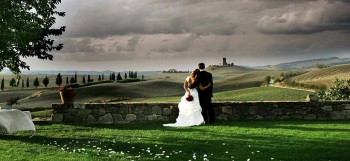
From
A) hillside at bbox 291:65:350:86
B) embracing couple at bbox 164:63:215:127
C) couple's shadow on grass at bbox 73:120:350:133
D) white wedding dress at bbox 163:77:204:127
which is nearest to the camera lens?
couple's shadow on grass at bbox 73:120:350:133

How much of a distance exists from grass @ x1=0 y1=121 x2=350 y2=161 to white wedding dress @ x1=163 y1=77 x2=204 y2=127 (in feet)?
2.72

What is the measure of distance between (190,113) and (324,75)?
19347 millimetres

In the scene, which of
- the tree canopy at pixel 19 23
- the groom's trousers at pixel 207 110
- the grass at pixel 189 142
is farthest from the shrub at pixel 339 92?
the tree canopy at pixel 19 23

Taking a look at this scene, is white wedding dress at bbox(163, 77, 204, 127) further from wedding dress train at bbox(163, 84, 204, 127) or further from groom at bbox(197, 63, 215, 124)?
groom at bbox(197, 63, 215, 124)

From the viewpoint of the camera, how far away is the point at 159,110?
66.9ft

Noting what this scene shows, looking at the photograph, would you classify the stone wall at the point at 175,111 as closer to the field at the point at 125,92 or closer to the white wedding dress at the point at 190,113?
the white wedding dress at the point at 190,113

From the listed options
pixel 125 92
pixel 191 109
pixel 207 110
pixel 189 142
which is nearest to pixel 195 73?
pixel 191 109

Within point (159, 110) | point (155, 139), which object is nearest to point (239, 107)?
point (159, 110)

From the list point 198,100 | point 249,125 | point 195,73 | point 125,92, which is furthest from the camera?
point 125,92

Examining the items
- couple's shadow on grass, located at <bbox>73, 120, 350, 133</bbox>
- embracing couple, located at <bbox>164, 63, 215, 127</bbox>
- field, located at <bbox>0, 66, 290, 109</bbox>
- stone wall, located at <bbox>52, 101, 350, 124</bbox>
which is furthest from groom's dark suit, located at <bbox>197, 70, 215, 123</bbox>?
field, located at <bbox>0, 66, 290, 109</bbox>

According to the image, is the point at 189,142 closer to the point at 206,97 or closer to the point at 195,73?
the point at 206,97

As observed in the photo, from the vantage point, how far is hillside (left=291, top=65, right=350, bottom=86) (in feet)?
109

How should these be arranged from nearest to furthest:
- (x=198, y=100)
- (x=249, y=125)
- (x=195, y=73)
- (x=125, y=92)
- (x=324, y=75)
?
(x=249, y=125) < (x=195, y=73) < (x=198, y=100) < (x=324, y=75) < (x=125, y=92)

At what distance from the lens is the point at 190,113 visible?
63.8 feet
